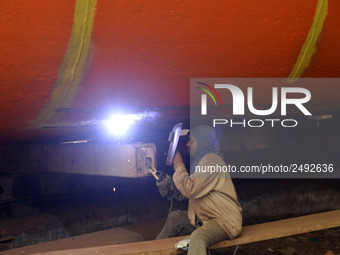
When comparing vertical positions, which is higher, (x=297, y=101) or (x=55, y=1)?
(x=55, y=1)

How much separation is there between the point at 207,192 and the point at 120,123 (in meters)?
1.41

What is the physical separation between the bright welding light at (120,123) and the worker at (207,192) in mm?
710

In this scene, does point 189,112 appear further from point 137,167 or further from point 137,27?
point 137,27

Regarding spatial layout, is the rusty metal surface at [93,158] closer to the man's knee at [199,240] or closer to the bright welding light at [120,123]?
the bright welding light at [120,123]

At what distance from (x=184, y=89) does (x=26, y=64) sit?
4.19 feet

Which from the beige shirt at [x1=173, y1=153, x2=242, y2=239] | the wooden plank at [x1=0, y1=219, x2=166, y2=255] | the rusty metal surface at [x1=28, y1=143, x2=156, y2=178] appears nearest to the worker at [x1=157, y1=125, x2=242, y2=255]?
the beige shirt at [x1=173, y1=153, x2=242, y2=239]

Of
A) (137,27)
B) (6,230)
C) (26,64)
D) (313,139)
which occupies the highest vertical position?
(137,27)

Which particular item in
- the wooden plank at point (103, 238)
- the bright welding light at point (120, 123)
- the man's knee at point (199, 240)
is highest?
the bright welding light at point (120, 123)

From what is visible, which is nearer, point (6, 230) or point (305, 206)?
point (6, 230)

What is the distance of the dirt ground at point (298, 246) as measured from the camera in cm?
512

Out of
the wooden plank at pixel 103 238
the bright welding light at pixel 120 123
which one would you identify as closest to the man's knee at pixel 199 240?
the bright welding light at pixel 120 123

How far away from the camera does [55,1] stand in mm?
1905

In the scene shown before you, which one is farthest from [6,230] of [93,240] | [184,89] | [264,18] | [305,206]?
[305,206]

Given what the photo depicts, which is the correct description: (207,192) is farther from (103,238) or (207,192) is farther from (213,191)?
(103,238)
